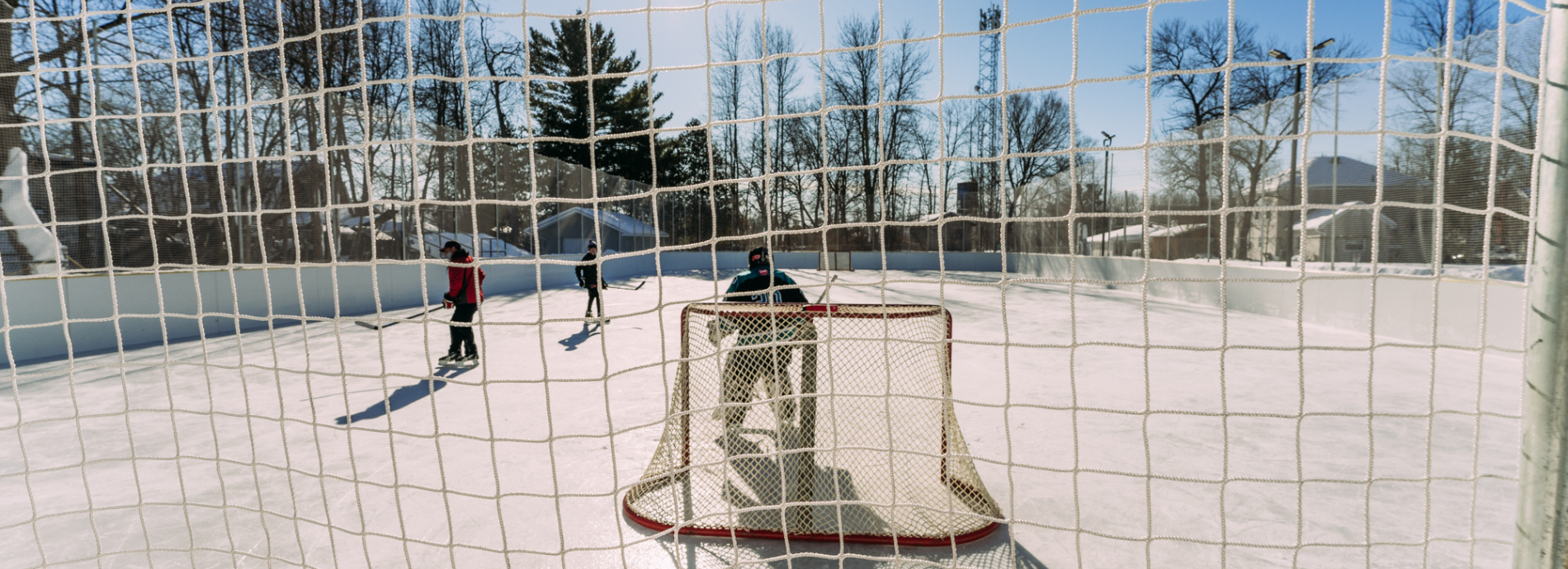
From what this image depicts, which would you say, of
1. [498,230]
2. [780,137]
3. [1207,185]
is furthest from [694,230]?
[1207,185]

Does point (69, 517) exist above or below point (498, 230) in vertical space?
below

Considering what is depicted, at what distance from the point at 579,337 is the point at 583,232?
11184 mm

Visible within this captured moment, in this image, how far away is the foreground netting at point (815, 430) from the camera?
2986 millimetres

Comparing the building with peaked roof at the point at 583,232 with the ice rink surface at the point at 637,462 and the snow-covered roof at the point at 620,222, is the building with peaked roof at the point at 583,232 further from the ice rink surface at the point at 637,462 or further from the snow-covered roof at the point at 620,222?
the ice rink surface at the point at 637,462

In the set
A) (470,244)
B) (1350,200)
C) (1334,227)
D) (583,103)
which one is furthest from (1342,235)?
(583,103)

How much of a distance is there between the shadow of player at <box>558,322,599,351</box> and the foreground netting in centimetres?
468

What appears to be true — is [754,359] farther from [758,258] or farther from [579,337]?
[579,337]

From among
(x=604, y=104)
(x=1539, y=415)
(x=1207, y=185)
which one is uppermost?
(x=604, y=104)

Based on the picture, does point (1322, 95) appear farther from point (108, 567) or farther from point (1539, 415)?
point (108, 567)

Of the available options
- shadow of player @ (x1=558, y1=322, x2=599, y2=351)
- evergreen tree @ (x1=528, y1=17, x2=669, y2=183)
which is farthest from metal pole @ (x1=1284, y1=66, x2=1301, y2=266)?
evergreen tree @ (x1=528, y1=17, x2=669, y2=183)

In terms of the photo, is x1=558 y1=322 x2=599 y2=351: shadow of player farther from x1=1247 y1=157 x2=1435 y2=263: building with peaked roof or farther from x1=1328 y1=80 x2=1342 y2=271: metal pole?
x1=1328 y1=80 x2=1342 y2=271: metal pole

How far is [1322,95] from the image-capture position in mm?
8883

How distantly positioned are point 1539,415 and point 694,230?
2425 cm

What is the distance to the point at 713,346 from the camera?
351cm
